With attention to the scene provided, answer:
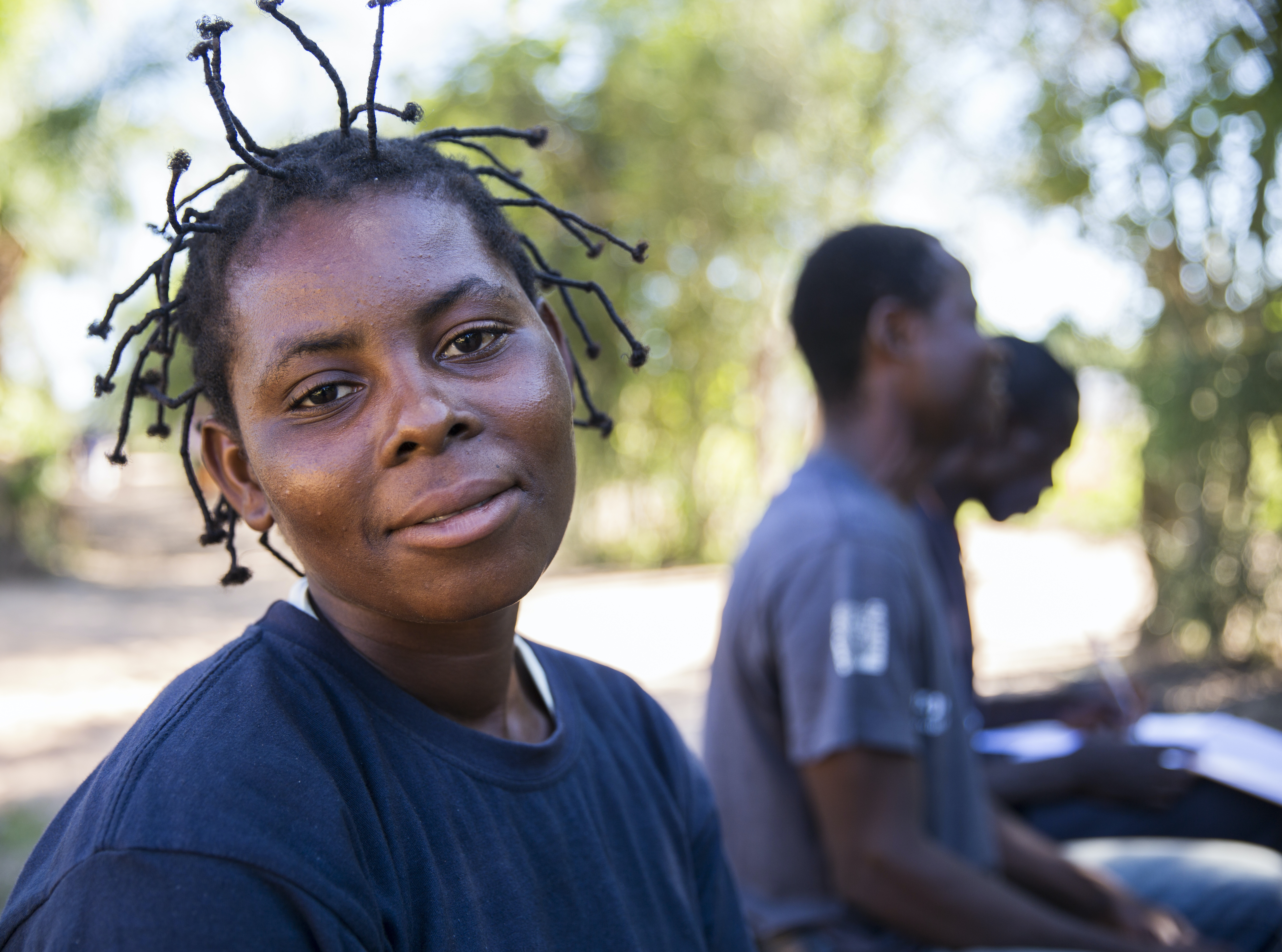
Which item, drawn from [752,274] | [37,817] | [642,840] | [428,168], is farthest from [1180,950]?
[752,274]

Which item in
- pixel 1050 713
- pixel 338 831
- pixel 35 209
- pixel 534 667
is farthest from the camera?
pixel 35 209

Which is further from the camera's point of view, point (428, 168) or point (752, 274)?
point (752, 274)

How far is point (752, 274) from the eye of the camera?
11148 mm

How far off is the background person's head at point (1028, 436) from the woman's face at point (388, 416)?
8.79 ft

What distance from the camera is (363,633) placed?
1186 millimetres

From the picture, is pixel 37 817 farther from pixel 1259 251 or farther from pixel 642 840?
pixel 1259 251

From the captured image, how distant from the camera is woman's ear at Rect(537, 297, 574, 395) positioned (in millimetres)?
1413

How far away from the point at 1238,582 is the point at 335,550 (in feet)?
Answer: 20.5

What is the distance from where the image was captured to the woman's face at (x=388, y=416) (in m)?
1.07

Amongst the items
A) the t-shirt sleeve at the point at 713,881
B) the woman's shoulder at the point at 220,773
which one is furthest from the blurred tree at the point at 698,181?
the woman's shoulder at the point at 220,773

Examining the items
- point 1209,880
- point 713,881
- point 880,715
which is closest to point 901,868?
point 880,715

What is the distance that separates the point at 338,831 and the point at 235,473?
1.60 ft

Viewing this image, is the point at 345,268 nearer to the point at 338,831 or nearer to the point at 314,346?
the point at 314,346

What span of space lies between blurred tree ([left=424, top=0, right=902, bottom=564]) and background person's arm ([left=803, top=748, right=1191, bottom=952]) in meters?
7.65
